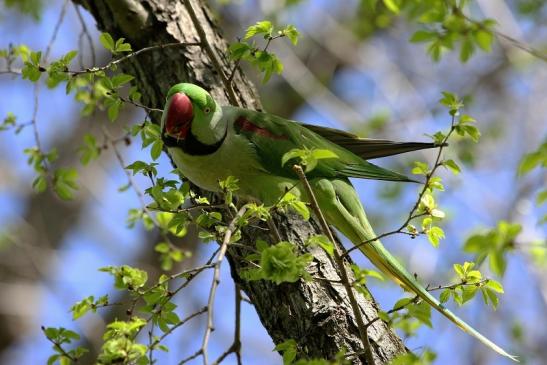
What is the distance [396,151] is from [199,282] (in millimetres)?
5533

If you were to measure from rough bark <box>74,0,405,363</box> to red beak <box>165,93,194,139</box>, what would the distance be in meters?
0.36

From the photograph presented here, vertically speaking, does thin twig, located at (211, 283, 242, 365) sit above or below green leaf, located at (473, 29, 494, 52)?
below

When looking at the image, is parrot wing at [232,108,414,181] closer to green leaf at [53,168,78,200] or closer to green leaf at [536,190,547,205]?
green leaf at [53,168,78,200]

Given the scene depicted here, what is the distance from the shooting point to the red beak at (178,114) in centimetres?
265

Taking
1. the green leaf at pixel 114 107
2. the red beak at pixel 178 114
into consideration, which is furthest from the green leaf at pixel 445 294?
the green leaf at pixel 114 107

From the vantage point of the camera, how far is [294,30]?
256 cm

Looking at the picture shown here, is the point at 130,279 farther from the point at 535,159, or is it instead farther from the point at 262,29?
the point at 535,159

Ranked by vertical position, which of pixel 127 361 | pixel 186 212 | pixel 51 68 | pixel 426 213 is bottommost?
pixel 127 361

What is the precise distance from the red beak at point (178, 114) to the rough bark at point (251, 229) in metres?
0.36

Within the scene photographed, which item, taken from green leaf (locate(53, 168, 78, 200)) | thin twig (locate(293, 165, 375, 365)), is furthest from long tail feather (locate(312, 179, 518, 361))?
green leaf (locate(53, 168, 78, 200))

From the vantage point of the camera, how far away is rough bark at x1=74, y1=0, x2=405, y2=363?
2.57 metres

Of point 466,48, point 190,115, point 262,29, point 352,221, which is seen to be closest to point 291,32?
point 262,29

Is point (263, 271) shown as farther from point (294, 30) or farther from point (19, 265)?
point (19, 265)

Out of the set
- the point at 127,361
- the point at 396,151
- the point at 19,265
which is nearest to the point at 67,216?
the point at 19,265
